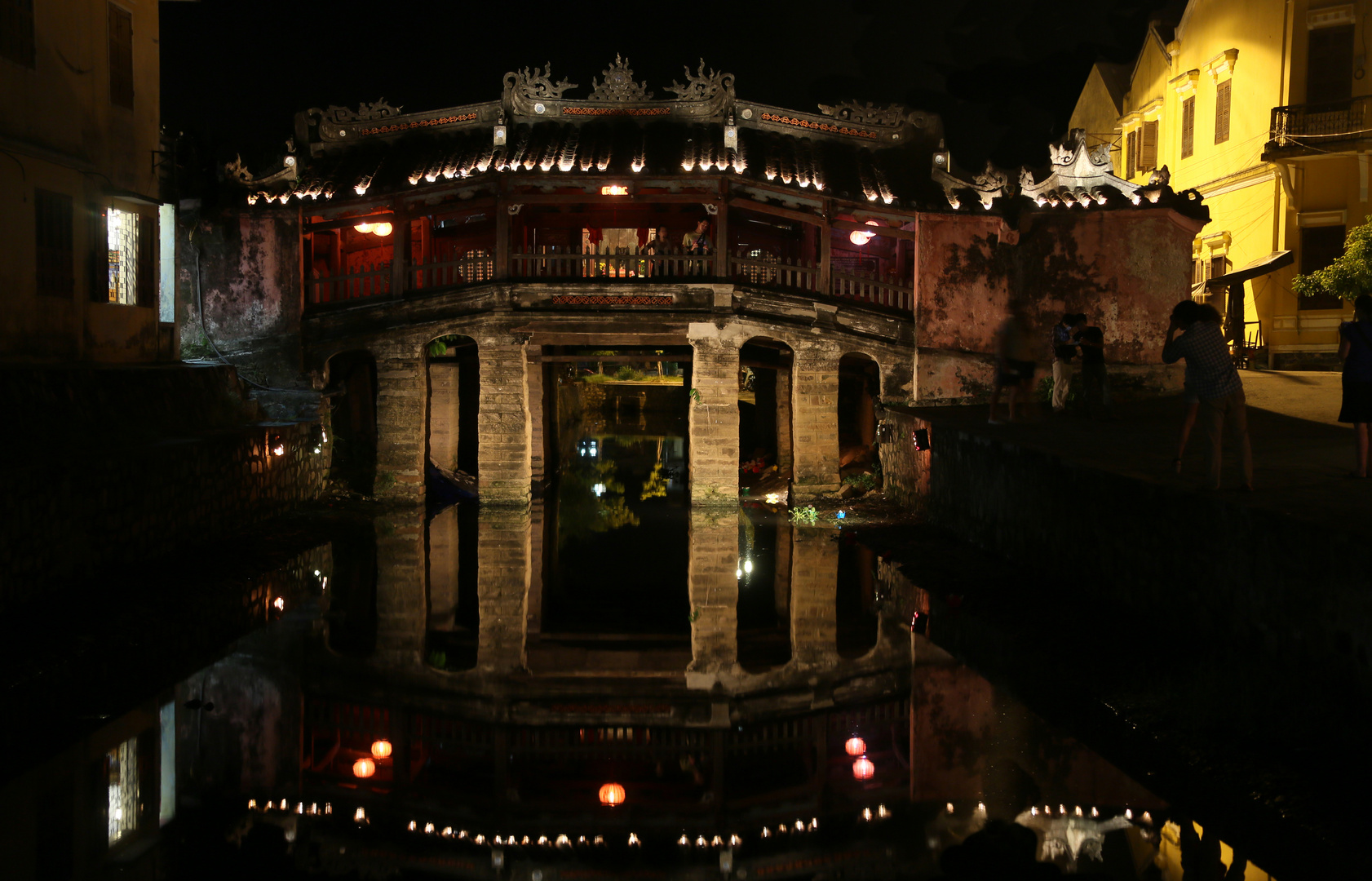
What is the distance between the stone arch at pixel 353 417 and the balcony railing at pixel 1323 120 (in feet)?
69.2

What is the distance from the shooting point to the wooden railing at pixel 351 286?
71.4 ft

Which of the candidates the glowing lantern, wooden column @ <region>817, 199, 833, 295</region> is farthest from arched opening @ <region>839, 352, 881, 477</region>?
the glowing lantern

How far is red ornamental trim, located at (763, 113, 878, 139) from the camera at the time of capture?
74.3 feet

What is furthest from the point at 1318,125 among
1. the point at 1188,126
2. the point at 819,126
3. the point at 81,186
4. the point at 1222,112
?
the point at 81,186

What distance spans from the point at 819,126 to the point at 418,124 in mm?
8946

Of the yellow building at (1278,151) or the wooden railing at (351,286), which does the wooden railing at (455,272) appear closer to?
the wooden railing at (351,286)

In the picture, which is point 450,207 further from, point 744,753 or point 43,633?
point 744,753

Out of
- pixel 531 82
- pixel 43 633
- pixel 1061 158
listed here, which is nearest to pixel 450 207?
pixel 531 82

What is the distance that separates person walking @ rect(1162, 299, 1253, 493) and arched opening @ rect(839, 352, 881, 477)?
1299 cm

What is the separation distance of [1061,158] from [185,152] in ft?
59.5

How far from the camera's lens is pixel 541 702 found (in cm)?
839

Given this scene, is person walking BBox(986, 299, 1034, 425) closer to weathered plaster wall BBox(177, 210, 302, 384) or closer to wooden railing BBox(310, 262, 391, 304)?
wooden railing BBox(310, 262, 391, 304)

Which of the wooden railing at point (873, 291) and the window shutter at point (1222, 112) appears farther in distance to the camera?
the window shutter at point (1222, 112)

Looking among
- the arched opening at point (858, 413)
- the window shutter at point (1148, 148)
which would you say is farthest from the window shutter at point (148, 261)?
the window shutter at point (1148, 148)
